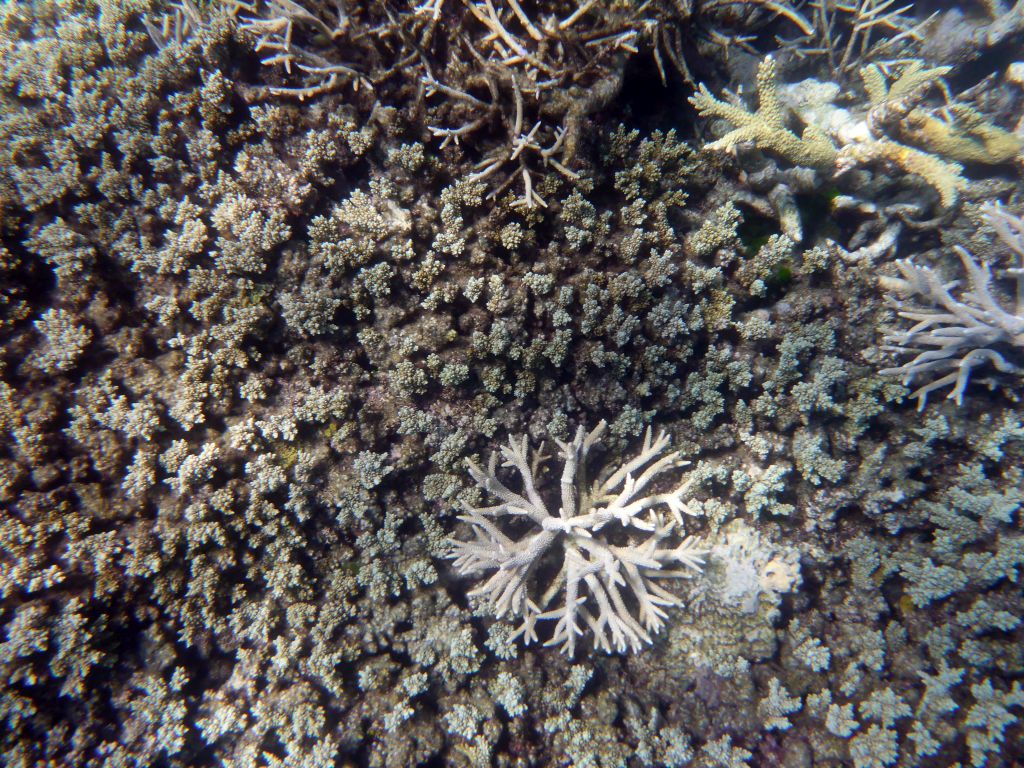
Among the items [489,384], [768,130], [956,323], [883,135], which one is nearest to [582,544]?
[489,384]

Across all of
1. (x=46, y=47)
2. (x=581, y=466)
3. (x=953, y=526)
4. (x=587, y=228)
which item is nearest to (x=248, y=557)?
(x=581, y=466)

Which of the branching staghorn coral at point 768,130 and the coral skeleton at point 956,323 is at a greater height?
the branching staghorn coral at point 768,130

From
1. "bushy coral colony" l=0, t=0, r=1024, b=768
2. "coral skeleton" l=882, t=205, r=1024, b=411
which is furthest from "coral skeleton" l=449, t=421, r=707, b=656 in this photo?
"coral skeleton" l=882, t=205, r=1024, b=411

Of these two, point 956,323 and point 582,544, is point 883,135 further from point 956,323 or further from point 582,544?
point 582,544

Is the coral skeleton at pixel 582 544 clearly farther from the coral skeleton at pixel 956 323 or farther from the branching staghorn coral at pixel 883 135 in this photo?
the branching staghorn coral at pixel 883 135

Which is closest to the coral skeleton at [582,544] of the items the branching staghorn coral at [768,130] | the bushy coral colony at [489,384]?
the bushy coral colony at [489,384]

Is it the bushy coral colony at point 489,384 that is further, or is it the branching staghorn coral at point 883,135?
the branching staghorn coral at point 883,135
